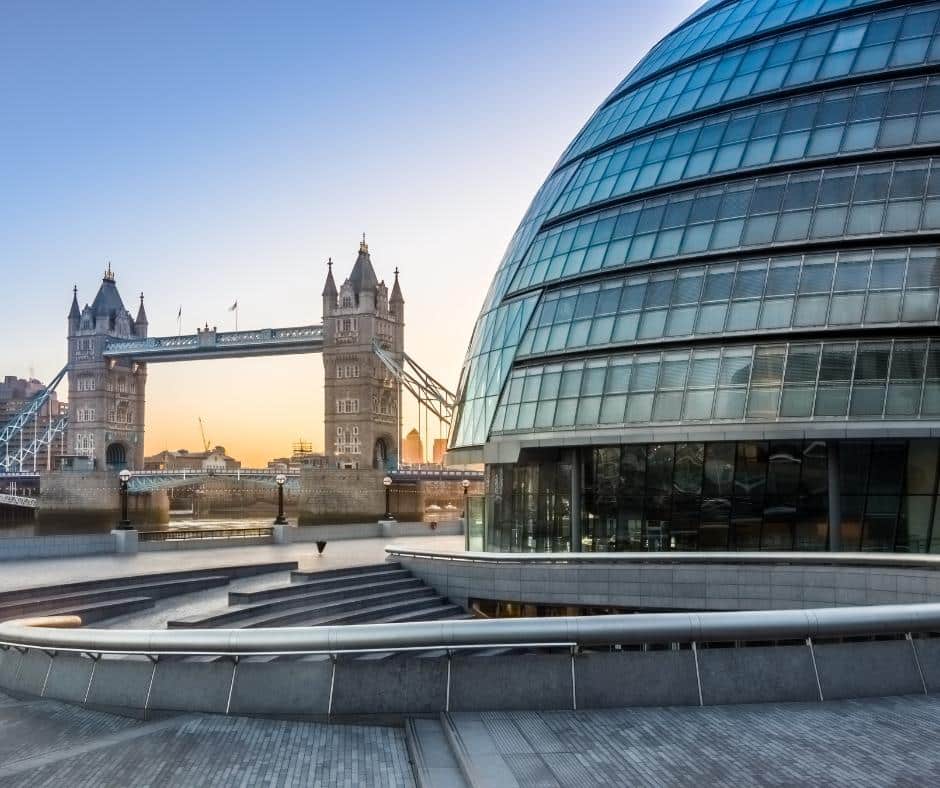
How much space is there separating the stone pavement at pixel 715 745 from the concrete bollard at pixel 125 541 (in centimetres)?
2653

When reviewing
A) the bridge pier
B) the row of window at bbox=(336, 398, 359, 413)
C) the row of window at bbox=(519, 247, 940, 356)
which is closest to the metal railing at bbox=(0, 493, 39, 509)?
the bridge pier

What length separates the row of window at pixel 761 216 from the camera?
28.5m

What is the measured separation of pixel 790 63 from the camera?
33.2 m

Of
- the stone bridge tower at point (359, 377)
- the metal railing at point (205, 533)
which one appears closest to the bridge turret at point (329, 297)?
the stone bridge tower at point (359, 377)

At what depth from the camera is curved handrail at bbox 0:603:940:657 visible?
12484mm

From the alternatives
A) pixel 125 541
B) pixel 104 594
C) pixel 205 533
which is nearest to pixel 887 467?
pixel 104 594

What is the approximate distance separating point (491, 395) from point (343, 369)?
14375cm

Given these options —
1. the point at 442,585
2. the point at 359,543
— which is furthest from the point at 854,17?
the point at 359,543

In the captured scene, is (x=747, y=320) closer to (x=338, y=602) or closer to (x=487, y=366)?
(x=487, y=366)

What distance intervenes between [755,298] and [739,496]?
19.8 ft

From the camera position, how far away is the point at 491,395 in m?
36.2

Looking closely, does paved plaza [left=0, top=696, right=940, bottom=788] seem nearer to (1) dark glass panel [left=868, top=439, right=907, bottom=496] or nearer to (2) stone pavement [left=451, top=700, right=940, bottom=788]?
(2) stone pavement [left=451, top=700, right=940, bottom=788]

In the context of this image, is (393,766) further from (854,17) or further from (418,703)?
(854,17)

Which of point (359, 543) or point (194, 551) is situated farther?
point (359, 543)
